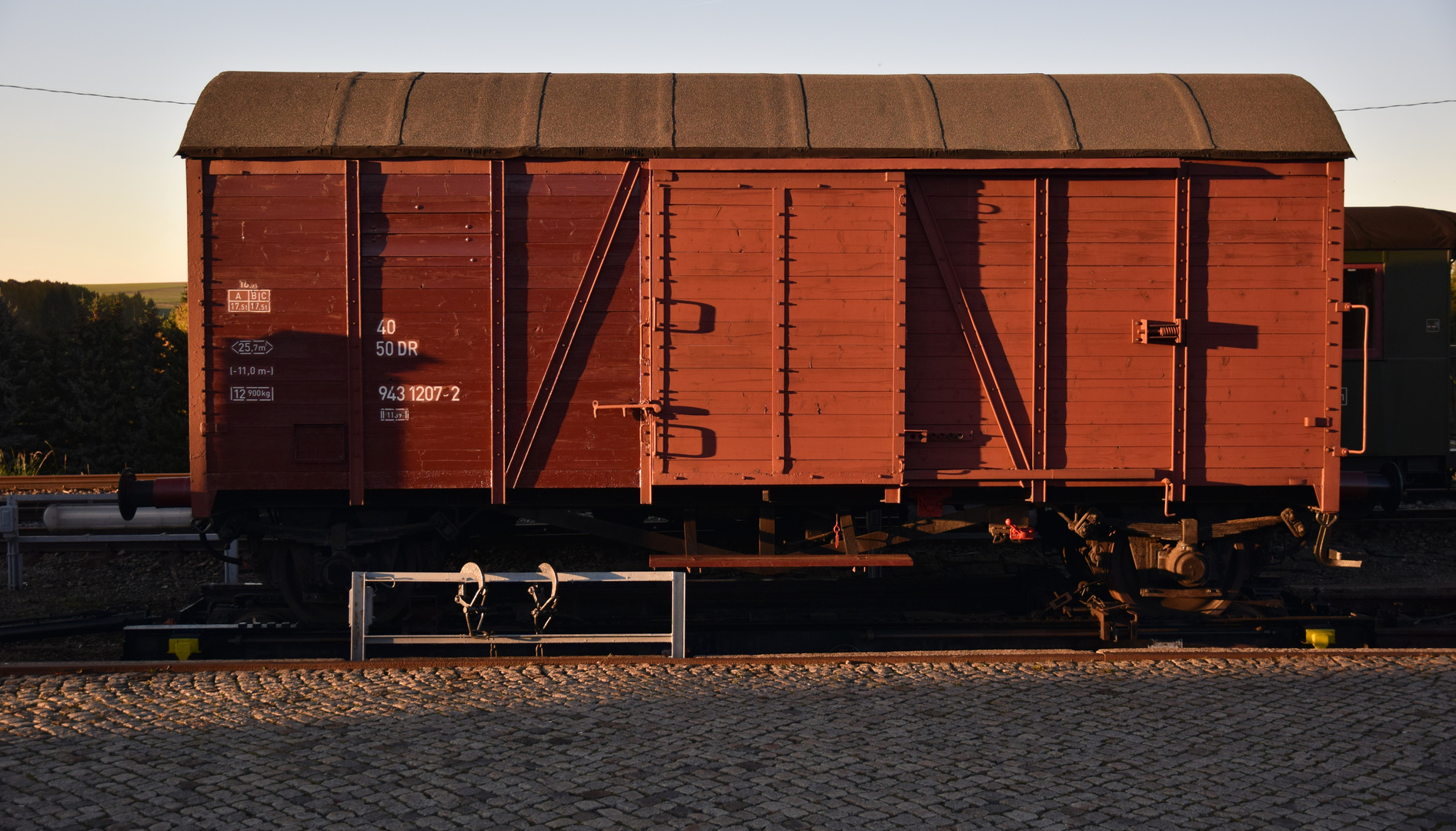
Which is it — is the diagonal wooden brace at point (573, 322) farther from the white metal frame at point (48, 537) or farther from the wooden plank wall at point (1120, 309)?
the white metal frame at point (48, 537)

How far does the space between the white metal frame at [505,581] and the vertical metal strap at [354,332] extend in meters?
0.77

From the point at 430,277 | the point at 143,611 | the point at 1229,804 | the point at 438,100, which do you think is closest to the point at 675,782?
the point at 1229,804

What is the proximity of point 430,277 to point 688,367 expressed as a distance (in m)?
2.10

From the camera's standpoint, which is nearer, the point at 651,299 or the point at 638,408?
the point at 651,299

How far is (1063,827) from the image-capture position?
4098 millimetres

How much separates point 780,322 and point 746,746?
10.2 ft

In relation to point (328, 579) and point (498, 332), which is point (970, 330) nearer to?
point (498, 332)

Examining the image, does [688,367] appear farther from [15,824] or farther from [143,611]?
[143,611]

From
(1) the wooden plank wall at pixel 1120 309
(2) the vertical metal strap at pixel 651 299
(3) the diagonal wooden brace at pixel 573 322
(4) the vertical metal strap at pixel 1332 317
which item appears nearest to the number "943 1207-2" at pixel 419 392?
(3) the diagonal wooden brace at pixel 573 322

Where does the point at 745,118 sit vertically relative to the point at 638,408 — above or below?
above

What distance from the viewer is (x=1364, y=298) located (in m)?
11.4

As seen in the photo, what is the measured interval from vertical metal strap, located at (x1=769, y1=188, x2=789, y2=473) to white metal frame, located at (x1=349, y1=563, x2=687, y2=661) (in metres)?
1.33

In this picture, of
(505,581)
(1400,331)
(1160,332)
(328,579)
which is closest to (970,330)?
(1160,332)

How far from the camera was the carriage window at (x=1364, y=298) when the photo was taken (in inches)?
446
